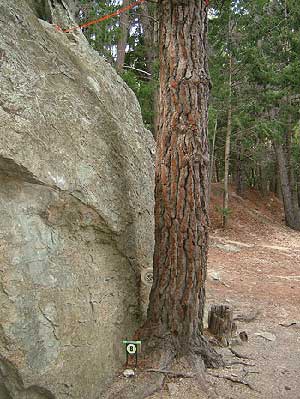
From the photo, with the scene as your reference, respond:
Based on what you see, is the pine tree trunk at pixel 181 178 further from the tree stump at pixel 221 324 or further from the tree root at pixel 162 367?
the tree stump at pixel 221 324

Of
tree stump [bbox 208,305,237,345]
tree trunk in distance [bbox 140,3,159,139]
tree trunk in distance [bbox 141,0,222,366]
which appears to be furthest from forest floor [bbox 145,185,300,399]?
tree trunk in distance [bbox 140,3,159,139]

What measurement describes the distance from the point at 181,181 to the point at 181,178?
0.03 meters

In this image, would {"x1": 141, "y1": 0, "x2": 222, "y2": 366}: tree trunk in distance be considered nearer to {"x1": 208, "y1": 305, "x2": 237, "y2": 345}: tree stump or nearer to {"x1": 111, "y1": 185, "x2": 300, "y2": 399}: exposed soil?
{"x1": 111, "y1": 185, "x2": 300, "y2": 399}: exposed soil

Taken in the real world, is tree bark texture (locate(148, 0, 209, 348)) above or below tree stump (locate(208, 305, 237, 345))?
above

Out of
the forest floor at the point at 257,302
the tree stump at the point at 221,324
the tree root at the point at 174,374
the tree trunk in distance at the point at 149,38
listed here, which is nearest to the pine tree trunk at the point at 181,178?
the tree root at the point at 174,374

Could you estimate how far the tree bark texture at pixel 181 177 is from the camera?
3893 millimetres

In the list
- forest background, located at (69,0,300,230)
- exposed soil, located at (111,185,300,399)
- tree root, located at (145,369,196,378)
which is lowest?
exposed soil, located at (111,185,300,399)

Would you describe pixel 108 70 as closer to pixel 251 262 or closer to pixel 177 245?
pixel 177 245

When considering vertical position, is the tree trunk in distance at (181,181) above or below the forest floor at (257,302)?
above

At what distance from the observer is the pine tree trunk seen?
12.8ft

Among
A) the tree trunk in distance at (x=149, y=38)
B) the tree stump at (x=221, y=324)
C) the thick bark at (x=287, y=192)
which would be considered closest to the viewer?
the tree stump at (x=221, y=324)

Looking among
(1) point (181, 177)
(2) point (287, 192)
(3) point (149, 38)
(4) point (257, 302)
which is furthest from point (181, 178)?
(2) point (287, 192)

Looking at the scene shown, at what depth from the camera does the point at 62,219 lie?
136 inches

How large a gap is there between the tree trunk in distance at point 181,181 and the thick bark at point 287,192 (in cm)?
1340
